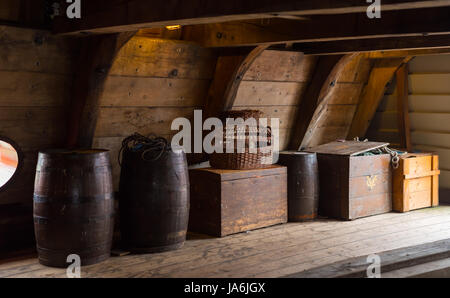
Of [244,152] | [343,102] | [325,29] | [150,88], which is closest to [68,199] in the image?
[150,88]

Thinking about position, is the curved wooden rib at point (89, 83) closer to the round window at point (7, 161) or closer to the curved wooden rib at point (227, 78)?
the round window at point (7, 161)

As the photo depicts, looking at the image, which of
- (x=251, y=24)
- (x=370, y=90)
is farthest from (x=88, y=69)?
(x=370, y=90)

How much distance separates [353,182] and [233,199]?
138 cm

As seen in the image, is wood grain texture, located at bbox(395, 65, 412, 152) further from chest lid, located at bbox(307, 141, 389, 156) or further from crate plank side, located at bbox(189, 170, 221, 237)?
crate plank side, located at bbox(189, 170, 221, 237)

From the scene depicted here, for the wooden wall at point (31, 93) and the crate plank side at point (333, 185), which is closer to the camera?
the wooden wall at point (31, 93)

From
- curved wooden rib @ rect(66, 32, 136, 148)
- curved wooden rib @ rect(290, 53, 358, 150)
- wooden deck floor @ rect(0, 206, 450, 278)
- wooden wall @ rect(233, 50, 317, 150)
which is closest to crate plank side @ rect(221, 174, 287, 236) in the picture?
wooden deck floor @ rect(0, 206, 450, 278)

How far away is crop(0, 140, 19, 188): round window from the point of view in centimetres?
469

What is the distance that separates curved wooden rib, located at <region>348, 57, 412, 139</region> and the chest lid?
29.3 inches

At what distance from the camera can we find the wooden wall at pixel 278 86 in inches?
221

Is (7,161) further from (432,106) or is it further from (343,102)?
(432,106)

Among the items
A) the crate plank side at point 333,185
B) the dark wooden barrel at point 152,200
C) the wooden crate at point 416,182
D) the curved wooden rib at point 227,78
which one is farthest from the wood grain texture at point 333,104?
the dark wooden barrel at point 152,200

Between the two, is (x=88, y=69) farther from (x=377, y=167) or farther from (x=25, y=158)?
(x=377, y=167)

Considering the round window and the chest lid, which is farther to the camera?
the chest lid

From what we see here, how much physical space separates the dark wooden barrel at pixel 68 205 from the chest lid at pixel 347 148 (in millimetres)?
2662
